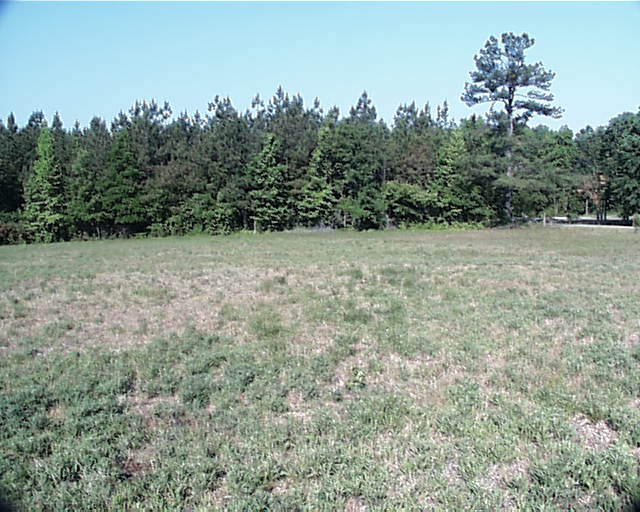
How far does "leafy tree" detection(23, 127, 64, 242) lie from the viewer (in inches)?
1587

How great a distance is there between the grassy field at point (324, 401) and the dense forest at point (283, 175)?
1314 inches

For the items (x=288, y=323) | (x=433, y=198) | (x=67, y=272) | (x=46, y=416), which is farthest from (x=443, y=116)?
(x=46, y=416)

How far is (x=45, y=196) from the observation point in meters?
40.4

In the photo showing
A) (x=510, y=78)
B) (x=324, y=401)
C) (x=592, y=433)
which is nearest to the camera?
(x=592, y=433)

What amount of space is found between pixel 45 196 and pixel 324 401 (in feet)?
138

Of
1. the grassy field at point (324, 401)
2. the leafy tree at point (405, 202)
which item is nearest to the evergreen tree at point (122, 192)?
the leafy tree at point (405, 202)

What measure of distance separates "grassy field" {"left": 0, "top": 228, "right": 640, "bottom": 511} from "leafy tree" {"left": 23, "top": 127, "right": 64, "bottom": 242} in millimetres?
34022

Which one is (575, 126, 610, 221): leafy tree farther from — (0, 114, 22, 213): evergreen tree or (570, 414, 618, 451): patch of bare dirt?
(570, 414, 618, 451): patch of bare dirt

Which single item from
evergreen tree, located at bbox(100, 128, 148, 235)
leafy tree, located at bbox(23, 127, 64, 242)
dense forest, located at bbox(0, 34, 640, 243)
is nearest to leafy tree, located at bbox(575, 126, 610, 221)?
dense forest, located at bbox(0, 34, 640, 243)

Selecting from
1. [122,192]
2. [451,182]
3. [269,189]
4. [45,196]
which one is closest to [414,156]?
[451,182]

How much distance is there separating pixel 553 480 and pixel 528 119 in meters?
43.1

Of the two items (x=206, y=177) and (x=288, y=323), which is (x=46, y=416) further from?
(x=206, y=177)

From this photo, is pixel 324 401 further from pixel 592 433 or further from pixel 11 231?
pixel 11 231

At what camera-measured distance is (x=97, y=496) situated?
3.48m
